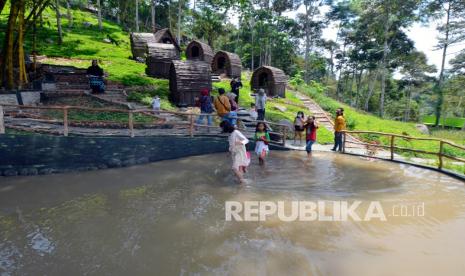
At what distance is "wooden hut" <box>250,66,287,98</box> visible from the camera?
2577cm

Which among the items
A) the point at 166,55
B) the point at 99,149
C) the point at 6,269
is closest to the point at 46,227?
the point at 6,269

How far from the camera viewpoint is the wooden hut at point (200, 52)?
1316 inches

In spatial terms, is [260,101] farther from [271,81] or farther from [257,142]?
[271,81]

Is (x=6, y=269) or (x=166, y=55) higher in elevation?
(x=166, y=55)

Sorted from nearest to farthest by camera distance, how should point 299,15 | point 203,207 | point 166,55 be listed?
point 203,207, point 166,55, point 299,15

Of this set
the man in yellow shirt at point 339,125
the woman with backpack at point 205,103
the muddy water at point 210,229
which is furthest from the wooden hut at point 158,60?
the muddy water at point 210,229

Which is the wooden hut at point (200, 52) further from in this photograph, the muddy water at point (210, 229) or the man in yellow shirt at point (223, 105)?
the muddy water at point (210, 229)

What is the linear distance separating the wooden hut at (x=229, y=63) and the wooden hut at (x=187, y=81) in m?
12.5

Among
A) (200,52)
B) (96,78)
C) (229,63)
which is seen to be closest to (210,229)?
(96,78)

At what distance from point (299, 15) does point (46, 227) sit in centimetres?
4629

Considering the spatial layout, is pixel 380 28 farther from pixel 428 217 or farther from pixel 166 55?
pixel 428 217

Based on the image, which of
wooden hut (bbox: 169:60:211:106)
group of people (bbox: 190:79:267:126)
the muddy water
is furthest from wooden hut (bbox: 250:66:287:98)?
the muddy water

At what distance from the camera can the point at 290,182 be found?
8.63 metres

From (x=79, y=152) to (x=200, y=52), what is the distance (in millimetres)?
26108
